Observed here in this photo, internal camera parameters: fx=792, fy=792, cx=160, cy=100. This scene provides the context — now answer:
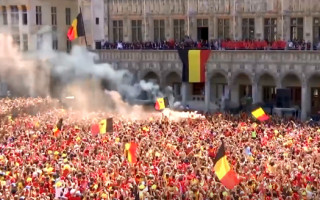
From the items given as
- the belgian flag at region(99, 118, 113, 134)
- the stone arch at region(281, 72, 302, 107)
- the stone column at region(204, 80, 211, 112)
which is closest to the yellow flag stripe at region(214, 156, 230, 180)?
the belgian flag at region(99, 118, 113, 134)

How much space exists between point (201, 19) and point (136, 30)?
6.39 meters

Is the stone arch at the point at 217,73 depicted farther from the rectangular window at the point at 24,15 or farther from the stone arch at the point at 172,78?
the rectangular window at the point at 24,15

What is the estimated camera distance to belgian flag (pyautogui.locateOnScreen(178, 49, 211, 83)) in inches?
2408

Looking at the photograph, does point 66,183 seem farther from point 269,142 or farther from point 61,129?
point 61,129

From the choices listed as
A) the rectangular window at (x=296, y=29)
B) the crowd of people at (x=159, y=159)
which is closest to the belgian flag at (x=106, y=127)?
the crowd of people at (x=159, y=159)

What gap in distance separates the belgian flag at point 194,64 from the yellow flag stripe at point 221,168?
32.9 metres

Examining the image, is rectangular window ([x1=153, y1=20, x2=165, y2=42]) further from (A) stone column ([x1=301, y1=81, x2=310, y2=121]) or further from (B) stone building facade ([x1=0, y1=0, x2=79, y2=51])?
(A) stone column ([x1=301, y1=81, x2=310, y2=121])

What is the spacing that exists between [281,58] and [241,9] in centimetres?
670

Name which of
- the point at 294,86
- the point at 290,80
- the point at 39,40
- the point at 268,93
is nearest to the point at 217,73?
the point at 268,93

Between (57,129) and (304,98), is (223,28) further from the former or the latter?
(57,129)

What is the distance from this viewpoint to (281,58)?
2280 inches

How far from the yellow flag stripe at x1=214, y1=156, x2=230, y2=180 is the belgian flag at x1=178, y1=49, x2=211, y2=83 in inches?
1297

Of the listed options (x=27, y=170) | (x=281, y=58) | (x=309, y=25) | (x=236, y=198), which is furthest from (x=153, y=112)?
(x=236, y=198)

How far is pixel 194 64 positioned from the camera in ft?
202
